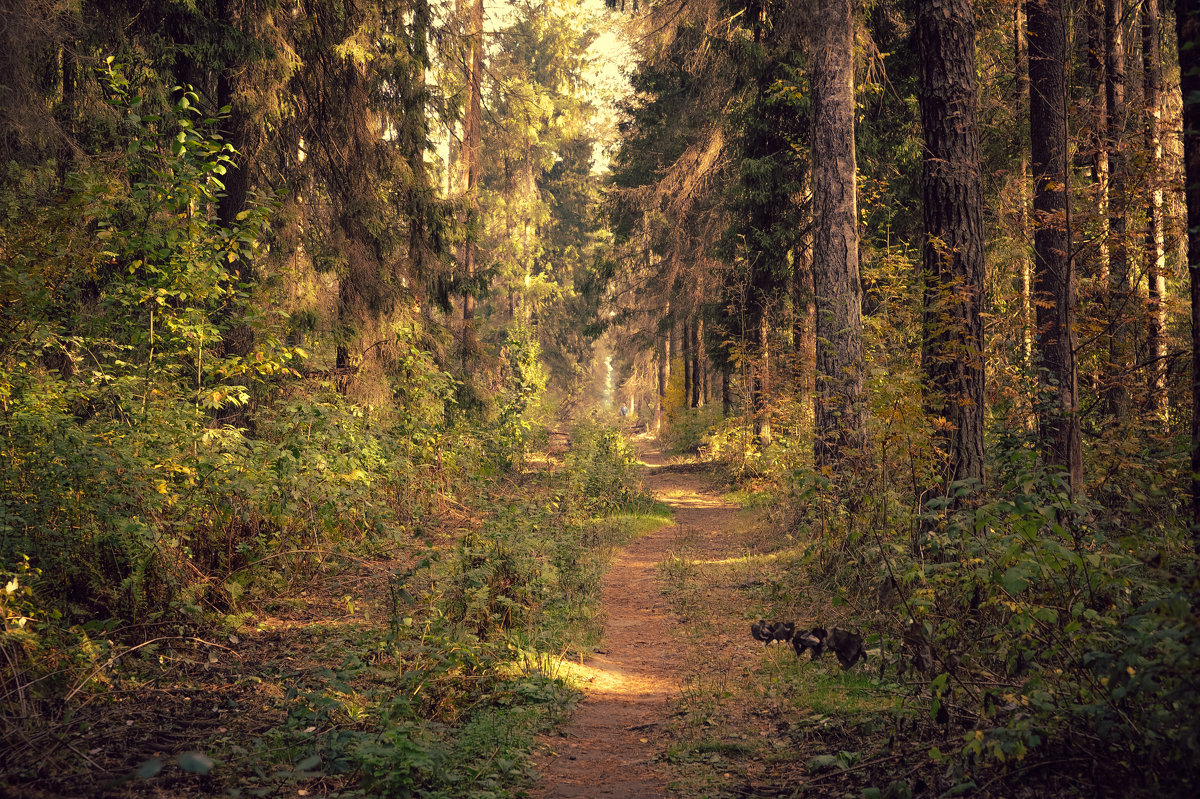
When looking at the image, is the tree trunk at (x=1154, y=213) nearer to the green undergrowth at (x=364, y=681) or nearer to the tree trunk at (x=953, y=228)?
the tree trunk at (x=953, y=228)

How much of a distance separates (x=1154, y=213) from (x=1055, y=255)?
1805 millimetres

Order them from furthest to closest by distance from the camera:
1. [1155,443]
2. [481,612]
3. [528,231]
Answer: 1. [528,231]
2. [1155,443]
3. [481,612]

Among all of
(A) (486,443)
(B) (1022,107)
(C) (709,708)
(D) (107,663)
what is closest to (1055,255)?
(B) (1022,107)

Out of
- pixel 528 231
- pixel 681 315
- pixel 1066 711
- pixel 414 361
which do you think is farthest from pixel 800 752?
pixel 528 231

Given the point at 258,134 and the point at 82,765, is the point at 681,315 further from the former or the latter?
the point at 82,765

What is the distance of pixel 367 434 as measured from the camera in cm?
1023

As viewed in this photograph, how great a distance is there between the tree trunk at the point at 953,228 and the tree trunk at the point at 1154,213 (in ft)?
6.09

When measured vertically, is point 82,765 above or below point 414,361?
below

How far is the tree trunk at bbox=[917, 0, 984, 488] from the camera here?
21.1 feet

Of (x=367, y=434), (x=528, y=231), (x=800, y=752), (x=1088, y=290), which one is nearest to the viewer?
(x=800, y=752)

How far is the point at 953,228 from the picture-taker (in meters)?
6.70

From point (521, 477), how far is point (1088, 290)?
11.6 meters

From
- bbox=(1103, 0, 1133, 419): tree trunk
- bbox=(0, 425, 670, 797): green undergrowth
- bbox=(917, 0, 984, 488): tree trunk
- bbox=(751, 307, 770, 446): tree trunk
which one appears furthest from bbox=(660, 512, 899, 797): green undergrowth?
bbox=(751, 307, 770, 446): tree trunk

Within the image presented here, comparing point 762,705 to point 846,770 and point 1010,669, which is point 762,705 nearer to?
point 846,770
